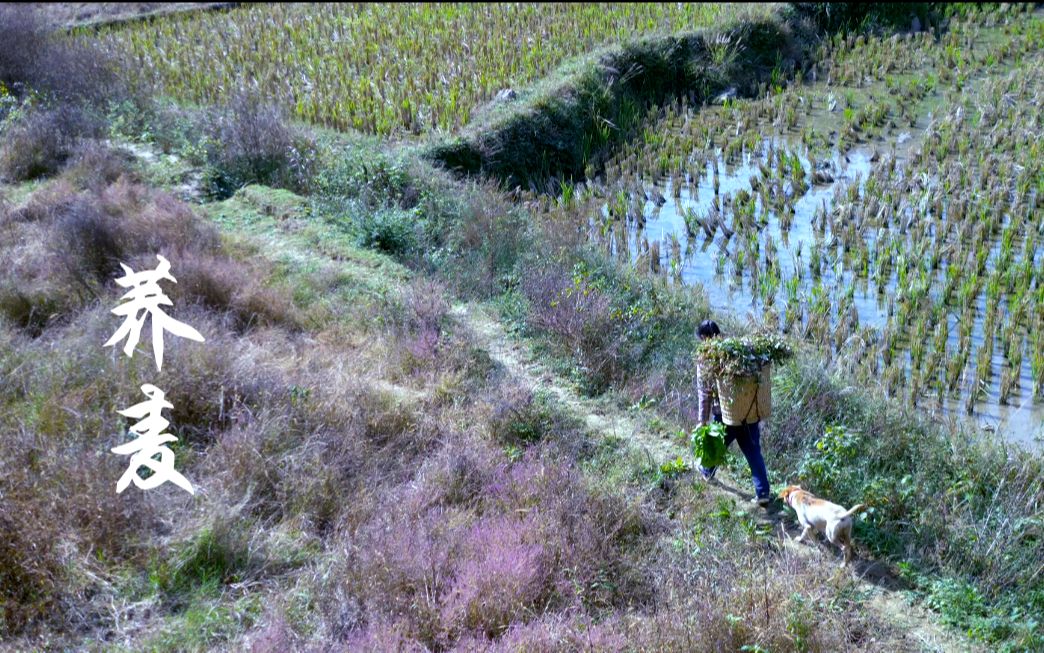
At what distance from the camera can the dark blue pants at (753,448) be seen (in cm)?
581

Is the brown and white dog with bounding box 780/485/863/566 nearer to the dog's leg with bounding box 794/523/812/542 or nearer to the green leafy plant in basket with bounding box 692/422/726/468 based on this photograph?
the dog's leg with bounding box 794/523/812/542

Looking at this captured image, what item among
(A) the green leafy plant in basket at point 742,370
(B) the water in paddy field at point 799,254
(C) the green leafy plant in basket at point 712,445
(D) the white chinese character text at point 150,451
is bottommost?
(B) the water in paddy field at point 799,254

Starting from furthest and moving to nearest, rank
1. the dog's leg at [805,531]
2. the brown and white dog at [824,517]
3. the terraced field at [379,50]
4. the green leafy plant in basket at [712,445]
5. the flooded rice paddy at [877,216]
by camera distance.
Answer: the terraced field at [379,50] → the flooded rice paddy at [877,216] → the green leafy plant in basket at [712,445] → the dog's leg at [805,531] → the brown and white dog at [824,517]

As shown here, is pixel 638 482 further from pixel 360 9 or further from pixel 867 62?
pixel 360 9

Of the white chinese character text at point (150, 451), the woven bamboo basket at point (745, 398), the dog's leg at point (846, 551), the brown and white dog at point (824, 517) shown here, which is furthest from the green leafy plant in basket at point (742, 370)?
the white chinese character text at point (150, 451)

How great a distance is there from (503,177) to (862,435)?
6973mm

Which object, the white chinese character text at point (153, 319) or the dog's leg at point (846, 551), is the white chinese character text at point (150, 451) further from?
the dog's leg at point (846, 551)

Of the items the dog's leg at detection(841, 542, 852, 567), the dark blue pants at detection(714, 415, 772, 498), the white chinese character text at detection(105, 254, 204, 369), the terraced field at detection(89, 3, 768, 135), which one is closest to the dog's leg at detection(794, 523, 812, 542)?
the dog's leg at detection(841, 542, 852, 567)

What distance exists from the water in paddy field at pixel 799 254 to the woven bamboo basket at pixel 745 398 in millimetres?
2480

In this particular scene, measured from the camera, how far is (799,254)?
1012 cm

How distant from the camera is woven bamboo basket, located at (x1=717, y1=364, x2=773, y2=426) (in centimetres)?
568

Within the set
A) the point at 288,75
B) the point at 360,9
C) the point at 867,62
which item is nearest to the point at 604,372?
the point at 288,75

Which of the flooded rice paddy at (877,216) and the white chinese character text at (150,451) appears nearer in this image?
the white chinese character text at (150,451)

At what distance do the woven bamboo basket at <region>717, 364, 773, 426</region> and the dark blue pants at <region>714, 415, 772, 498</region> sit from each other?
0.27 ft
